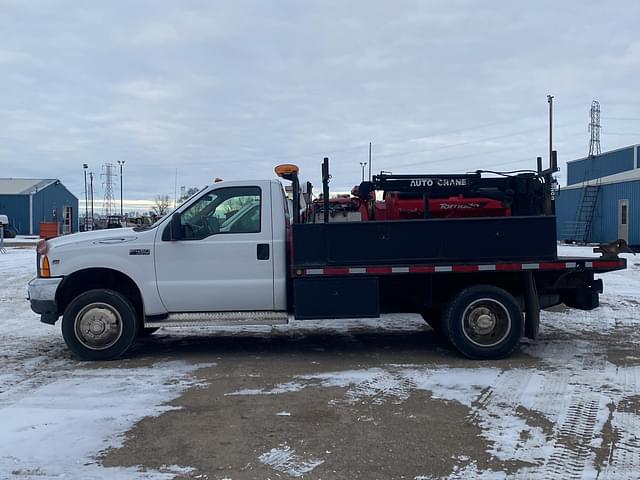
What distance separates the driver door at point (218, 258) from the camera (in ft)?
25.3

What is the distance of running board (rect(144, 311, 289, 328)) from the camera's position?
7637 millimetres

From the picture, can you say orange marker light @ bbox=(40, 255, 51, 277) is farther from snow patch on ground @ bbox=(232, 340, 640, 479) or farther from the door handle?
snow patch on ground @ bbox=(232, 340, 640, 479)

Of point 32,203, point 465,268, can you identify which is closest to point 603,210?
point 465,268

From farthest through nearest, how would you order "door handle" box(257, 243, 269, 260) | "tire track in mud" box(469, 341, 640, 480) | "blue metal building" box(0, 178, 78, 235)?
"blue metal building" box(0, 178, 78, 235), "door handle" box(257, 243, 269, 260), "tire track in mud" box(469, 341, 640, 480)

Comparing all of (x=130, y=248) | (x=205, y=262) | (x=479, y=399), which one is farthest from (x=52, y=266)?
(x=479, y=399)

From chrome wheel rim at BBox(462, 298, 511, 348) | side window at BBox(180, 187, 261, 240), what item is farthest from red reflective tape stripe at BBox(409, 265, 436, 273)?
side window at BBox(180, 187, 261, 240)

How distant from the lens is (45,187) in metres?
62.2

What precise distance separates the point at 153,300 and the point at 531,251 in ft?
15.1

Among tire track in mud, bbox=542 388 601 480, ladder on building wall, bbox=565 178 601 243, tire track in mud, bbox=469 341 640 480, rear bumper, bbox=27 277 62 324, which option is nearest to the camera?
tire track in mud, bbox=542 388 601 480

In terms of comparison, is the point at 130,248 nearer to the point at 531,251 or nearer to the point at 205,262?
the point at 205,262

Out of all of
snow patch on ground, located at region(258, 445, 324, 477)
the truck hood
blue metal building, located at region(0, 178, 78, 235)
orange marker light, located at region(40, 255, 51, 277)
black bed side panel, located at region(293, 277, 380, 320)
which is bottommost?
snow patch on ground, located at region(258, 445, 324, 477)

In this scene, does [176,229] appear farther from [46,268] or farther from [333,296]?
[333,296]

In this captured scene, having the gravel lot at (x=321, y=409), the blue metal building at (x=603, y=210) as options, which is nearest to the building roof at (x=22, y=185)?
the blue metal building at (x=603, y=210)

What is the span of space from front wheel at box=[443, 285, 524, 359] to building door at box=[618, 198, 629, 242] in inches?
930
